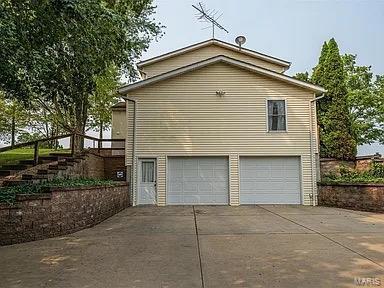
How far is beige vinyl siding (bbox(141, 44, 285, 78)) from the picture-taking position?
18781mm

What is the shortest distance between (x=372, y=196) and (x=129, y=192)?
909 centimetres

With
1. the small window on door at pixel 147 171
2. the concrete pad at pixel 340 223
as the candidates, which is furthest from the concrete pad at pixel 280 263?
the small window on door at pixel 147 171

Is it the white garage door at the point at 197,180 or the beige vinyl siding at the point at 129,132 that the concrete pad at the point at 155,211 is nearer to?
the white garage door at the point at 197,180

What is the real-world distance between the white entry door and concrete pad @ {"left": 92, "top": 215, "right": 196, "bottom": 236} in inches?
134

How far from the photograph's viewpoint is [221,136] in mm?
14109

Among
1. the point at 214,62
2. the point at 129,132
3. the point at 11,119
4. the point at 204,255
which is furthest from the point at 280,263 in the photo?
the point at 11,119

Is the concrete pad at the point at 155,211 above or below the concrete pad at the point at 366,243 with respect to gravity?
below

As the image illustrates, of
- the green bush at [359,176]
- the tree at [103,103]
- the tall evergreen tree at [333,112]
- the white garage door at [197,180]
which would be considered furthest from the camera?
the tree at [103,103]

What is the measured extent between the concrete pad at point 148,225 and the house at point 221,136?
12.1 feet

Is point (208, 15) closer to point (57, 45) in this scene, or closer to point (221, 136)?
point (221, 136)

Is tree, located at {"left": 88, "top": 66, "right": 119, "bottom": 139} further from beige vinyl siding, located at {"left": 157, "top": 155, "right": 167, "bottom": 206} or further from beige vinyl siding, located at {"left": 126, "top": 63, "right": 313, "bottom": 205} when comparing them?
beige vinyl siding, located at {"left": 157, "top": 155, "right": 167, "bottom": 206}

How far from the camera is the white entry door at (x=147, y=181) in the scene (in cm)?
1385

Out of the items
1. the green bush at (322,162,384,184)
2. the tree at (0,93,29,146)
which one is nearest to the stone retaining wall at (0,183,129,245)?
the green bush at (322,162,384,184)

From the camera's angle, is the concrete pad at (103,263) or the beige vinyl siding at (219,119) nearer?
the concrete pad at (103,263)
